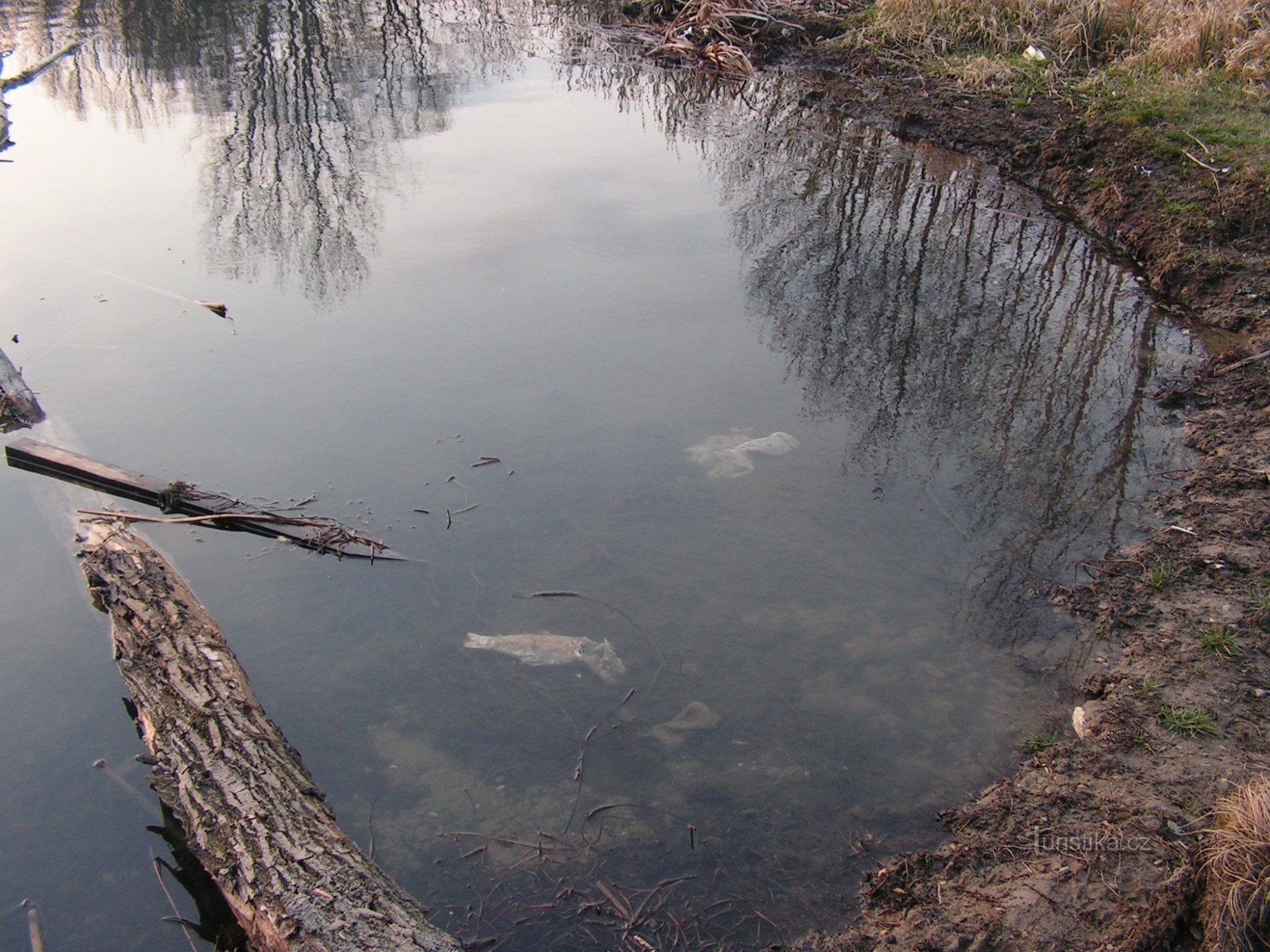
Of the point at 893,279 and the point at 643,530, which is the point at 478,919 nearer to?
the point at 643,530

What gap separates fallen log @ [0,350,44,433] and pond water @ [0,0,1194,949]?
0.12 m

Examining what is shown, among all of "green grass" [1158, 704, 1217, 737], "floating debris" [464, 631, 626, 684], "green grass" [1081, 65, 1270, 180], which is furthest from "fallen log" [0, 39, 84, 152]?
"green grass" [1158, 704, 1217, 737]

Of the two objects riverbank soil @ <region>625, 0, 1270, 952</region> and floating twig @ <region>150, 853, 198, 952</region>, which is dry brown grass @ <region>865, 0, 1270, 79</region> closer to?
riverbank soil @ <region>625, 0, 1270, 952</region>

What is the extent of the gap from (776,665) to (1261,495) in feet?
10.6

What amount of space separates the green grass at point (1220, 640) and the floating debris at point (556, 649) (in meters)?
2.92

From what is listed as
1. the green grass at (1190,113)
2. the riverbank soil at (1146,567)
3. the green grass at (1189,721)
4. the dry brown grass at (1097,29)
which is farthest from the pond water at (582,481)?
the dry brown grass at (1097,29)

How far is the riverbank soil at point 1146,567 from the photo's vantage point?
11.2 feet

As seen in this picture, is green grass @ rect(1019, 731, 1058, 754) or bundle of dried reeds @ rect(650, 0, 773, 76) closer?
green grass @ rect(1019, 731, 1058, 754)

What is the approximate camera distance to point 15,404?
646 cm

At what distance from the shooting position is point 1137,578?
5.05 metres

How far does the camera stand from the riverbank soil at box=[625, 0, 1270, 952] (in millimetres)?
3410

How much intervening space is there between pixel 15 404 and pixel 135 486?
1.61 m

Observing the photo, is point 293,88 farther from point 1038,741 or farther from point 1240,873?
point 1240,873

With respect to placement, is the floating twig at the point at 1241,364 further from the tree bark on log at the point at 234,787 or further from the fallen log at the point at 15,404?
the fallen log at the point at 15,404
